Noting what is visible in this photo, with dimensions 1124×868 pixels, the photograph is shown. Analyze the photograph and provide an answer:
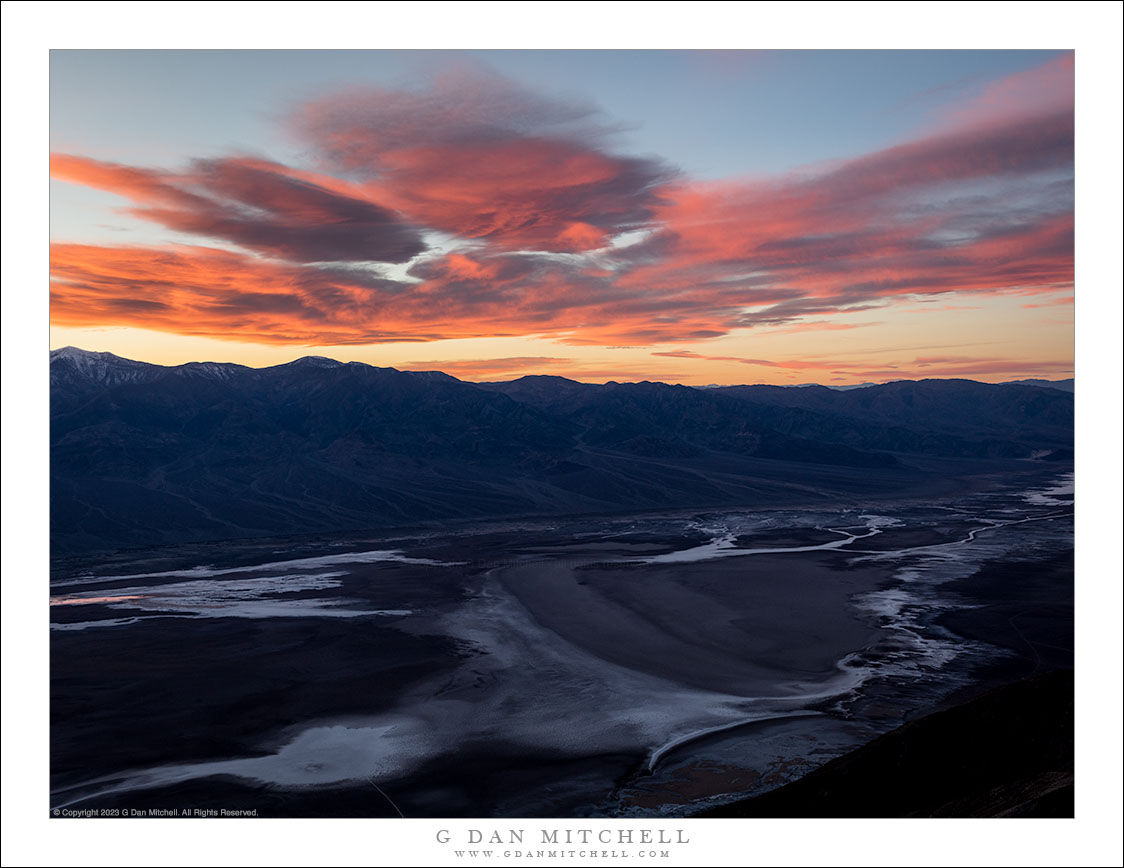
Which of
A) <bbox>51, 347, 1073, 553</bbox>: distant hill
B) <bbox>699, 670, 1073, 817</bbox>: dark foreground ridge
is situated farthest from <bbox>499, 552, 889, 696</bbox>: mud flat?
<bbox>51, 347, 1073, 553</bbox>: distant hill

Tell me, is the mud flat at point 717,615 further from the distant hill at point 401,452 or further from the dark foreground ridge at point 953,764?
→ the distant hill at point 401,452

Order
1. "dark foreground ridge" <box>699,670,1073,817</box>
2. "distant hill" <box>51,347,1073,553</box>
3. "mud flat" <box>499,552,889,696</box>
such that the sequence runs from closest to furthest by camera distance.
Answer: "dark foreground ridge" <box>699,670,1073,817</box> → "mud flat" <box>499,552,889,696</box> → "distant hill" <box>51,347,1073,553</box>

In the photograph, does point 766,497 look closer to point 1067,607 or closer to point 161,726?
point 1067,607

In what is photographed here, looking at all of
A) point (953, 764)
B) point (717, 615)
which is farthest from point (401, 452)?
point (953, 764)

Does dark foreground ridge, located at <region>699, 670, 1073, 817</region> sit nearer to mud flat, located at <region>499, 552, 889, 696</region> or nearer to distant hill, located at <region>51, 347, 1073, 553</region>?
mud flat, located at <region>499, 552, 889, 696</region>

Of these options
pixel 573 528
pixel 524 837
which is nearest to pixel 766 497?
A: pixel 573 528

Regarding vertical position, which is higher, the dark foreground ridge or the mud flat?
the dark foreground ridge
